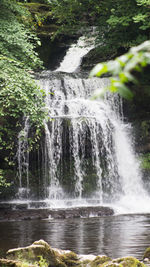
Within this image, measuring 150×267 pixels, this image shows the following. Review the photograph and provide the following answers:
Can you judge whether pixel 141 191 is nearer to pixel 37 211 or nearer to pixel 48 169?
pixel 48 169

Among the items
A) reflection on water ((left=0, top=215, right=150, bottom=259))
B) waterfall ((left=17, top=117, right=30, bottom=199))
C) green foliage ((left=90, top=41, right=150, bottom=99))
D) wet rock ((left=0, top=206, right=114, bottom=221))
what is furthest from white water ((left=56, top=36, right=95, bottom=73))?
green foliage ((left=90, top=41, right=150, bottom=99))

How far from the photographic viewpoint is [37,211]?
1199 centimetres

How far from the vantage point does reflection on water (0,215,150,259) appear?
6968mm

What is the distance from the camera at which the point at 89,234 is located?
855 cm

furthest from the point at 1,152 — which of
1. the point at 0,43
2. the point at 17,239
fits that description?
the point at 17,239

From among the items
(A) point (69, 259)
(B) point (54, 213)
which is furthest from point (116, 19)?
(A) point (69, 259)

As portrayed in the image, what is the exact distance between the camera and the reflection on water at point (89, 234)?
6.97 meters

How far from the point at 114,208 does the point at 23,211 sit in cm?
307

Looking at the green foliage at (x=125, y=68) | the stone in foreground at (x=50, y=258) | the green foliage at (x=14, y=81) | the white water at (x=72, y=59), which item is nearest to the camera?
the green foliage at (x=125, y=68)

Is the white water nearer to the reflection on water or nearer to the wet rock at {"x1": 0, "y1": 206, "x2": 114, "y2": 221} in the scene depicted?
the wet rock at {"x1": 0, "y1": 206, "x2": 114, "y2": 221}

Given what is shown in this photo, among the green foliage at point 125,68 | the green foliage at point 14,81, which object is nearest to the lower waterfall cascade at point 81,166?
the green foliage at point 14,81

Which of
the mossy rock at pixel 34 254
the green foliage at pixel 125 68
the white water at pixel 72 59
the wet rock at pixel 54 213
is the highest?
the white water at pixel 72 59

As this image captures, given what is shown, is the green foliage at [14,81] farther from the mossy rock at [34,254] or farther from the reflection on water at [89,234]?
the mossy rock at [34,254]

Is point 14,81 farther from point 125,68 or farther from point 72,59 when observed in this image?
point 72,59
